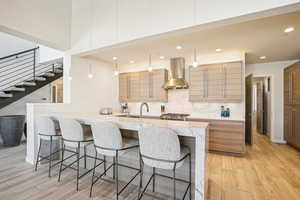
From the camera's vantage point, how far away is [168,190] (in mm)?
2168

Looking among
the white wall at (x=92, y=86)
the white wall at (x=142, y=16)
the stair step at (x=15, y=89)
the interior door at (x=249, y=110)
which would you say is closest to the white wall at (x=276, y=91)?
the interior door at (x=249, y=110)

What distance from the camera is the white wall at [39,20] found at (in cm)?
279

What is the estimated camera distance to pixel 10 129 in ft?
14.0

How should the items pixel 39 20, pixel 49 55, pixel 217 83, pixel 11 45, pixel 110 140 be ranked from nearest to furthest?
1. pixel 110 140
2. pixel 39 20
3. pixel 217 83
4. pixel 49 55
5. pixel 11 45

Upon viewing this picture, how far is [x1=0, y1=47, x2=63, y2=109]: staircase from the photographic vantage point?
15.1 ft

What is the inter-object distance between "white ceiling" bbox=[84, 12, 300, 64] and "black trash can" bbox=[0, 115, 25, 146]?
3.09 meters

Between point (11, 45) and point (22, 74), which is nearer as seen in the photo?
point (11, 45)

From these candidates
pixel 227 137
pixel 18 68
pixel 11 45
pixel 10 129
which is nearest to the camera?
pixel 227 137

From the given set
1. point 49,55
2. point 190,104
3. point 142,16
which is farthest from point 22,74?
point 190,104

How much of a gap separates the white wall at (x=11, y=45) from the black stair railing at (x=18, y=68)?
15 centimetres

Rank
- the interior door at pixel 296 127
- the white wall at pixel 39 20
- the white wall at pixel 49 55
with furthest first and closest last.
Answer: the white wall at pixel 49 55
the interior door at pixel 296 127
the white wall at pixel 39 20

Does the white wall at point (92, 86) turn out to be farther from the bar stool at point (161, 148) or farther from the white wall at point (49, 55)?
the bar stool at point (161, 148)

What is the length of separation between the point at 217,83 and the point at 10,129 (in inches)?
228

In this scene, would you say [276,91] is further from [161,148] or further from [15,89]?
[15,89]
